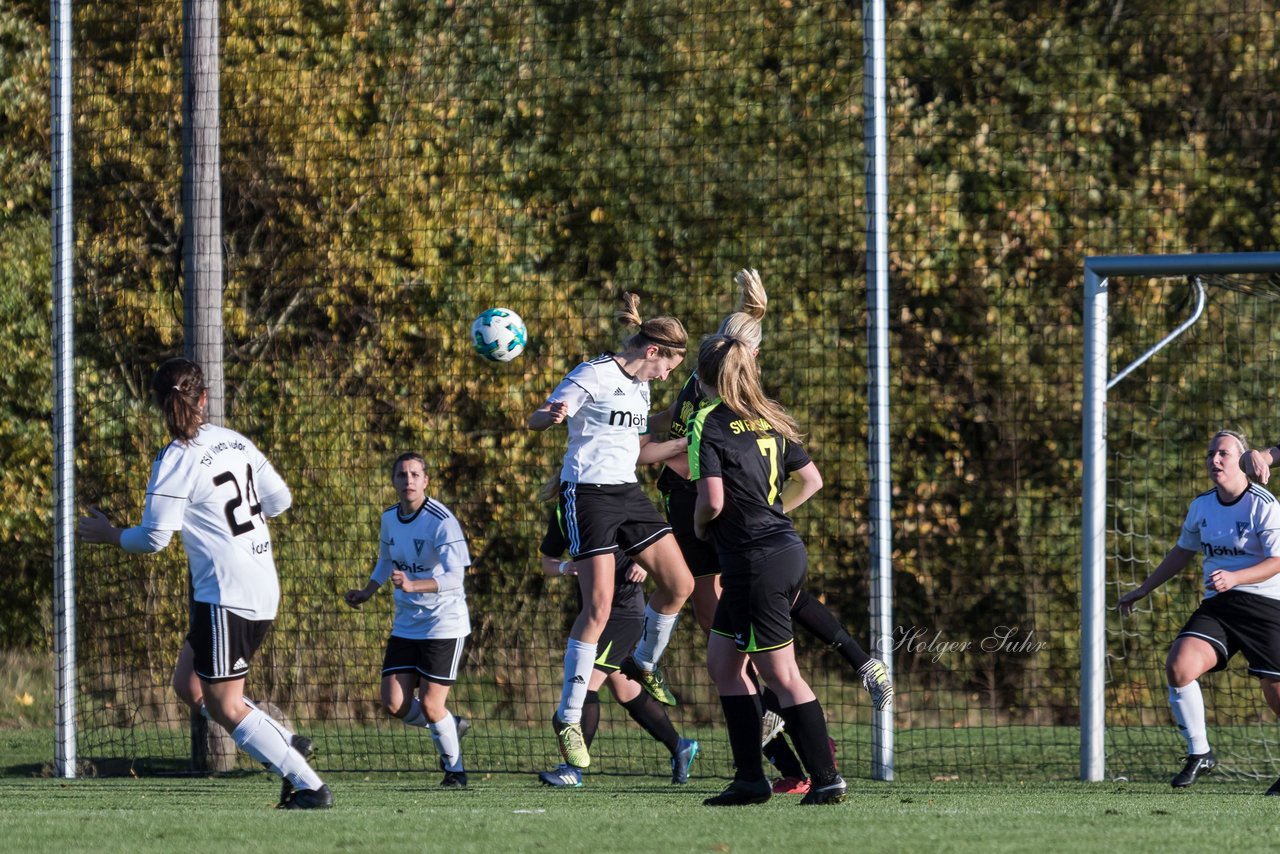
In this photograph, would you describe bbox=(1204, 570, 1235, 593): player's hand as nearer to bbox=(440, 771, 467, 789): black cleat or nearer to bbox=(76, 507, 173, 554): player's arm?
bbox=(440, 771, 467, 789): black cleat

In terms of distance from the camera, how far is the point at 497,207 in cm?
1317

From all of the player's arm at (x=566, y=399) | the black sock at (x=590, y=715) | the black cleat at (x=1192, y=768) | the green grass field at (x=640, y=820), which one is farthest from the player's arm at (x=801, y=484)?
the black cleat at (x=1192, y=768)

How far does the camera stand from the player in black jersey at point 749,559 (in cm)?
593

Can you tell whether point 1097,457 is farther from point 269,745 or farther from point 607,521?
point 269,745

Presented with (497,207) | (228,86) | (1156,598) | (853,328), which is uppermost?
(228,86)

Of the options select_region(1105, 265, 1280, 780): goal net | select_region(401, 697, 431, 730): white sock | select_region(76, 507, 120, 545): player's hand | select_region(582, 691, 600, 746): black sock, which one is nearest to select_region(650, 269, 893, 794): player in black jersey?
select_region(582, 691, 600, 746): black sock

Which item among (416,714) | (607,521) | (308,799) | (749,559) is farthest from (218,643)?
(416,714)

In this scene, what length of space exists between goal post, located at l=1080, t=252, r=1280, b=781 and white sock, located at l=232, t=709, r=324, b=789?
429 centimetres

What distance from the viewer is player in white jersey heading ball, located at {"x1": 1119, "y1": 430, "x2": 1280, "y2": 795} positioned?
7.87 meters

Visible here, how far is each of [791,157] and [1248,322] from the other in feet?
12.5

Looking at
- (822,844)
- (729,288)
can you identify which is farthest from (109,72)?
(822,844)

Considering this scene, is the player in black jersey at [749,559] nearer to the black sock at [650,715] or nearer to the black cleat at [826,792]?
the black cleat at [826,792]

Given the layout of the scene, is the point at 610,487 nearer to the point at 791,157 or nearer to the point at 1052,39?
the point at 791,157

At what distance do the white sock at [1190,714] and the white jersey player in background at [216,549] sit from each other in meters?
4.28
